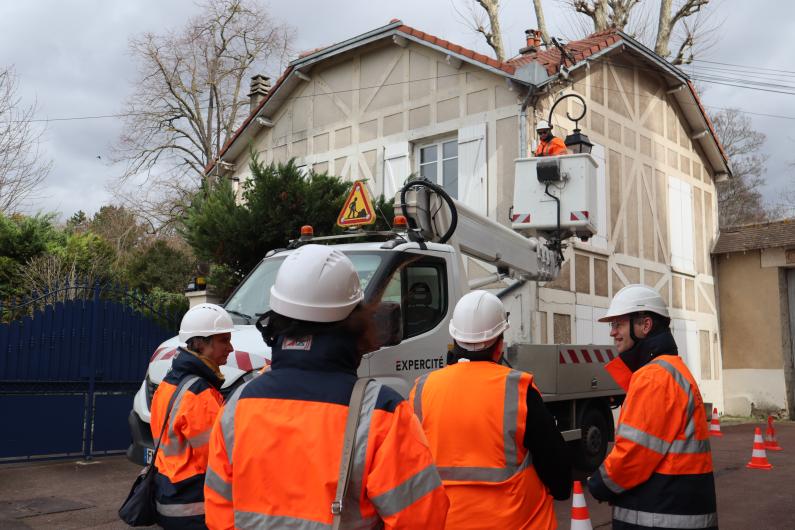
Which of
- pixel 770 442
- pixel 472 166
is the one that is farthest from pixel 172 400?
pixel 770 442

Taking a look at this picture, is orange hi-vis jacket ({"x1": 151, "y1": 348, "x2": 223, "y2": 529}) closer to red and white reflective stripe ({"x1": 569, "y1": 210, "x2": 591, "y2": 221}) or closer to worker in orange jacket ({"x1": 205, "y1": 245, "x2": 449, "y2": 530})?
worker in orange jacket ({"x1": 205, "y1": 245, "x2": 449, "y2": 530})

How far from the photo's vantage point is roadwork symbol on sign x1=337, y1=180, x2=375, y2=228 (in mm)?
7527

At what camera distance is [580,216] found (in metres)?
9.43

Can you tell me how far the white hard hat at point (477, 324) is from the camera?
10.2 feet

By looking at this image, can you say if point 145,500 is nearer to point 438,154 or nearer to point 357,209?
point 357,209

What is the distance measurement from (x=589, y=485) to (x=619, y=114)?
46.1 feet

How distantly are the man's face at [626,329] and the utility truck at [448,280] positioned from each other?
0.94 meters

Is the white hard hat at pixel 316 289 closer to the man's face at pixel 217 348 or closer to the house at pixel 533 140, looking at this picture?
the man's face at pixel 217 348

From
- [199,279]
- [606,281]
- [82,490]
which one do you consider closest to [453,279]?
[199,279]

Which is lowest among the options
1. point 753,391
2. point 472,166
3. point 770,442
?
point 770,442

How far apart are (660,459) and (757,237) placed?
17.6 m

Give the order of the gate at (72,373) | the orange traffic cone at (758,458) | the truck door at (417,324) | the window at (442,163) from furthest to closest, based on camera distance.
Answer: the window at (442,163) < the orange traffic cone at (758,458) < the gate at (72,373) < the truck door at (417,324)

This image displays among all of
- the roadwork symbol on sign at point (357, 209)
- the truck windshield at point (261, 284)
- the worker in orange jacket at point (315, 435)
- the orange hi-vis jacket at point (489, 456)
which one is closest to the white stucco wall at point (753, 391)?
the roadwork symbol on sign at point (357, 209)

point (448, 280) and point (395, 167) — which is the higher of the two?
point (395, 167)
